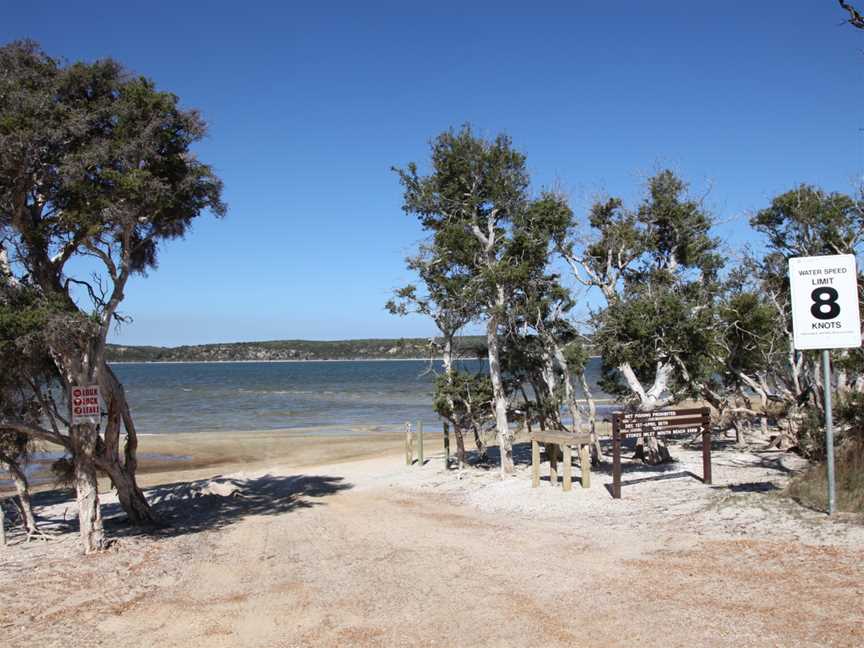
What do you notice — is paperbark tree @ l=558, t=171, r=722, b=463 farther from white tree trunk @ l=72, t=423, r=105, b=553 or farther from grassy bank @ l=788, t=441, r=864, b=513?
white tree trunk @ l=72, t=423, r=105, b=553

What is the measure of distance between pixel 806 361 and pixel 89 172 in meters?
14.4

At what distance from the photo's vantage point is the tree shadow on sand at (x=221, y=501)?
1311 centimetres

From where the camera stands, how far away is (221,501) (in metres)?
16.2

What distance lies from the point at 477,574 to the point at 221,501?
994 centimetres

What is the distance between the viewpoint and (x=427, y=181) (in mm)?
16297

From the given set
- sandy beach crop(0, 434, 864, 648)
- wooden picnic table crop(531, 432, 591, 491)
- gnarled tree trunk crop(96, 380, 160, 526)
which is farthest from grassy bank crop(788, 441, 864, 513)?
gnarled tree trunk crop(96, 380, 160, 526)

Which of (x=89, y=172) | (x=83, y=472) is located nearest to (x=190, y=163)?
(x=89, y=172)

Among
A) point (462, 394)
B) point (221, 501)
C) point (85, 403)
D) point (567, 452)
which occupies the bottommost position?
point (221, 501)

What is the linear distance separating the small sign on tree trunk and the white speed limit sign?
984 cm

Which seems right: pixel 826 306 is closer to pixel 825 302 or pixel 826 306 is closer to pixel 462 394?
pixel 825 302

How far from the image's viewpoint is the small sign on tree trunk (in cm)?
1062

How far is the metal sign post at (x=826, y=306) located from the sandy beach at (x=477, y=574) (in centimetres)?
195

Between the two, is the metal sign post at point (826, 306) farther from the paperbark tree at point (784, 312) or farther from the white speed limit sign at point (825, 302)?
the paperbark tree at point (784, 312)

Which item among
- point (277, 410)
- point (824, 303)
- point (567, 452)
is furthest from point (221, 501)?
point (277, 410)
